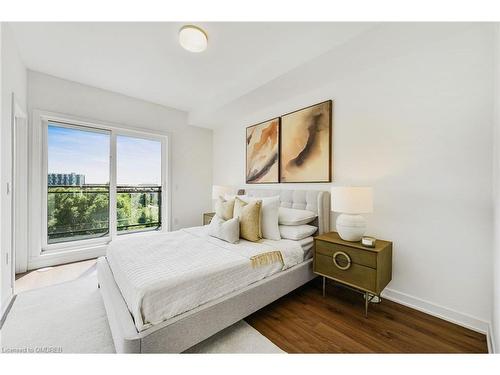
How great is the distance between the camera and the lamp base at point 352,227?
1883 mm

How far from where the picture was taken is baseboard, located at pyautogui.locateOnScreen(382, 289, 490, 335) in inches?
60.8

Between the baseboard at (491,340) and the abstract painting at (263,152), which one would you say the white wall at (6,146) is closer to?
the abstract painting at (263,152)

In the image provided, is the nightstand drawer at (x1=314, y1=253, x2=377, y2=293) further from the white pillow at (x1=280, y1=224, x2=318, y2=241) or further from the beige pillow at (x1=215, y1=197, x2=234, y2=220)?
the beige pillow at (x1=215, y1=197, x2=234, y2=220)

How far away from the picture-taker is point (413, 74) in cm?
185

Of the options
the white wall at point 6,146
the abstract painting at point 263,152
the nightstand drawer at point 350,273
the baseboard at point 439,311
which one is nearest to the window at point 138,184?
the white wall at point 6,146

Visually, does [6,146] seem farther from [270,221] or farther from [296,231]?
[296,231]

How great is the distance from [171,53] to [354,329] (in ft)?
10.3

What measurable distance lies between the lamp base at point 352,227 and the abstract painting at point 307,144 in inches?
25.9

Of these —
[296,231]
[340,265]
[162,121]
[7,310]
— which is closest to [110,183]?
[162,121]

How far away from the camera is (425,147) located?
179 cm

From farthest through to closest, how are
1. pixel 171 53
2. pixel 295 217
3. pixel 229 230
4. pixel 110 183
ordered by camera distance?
pixel 110 183
pixel 295 217
pixel 171 53
pixel 229 230
